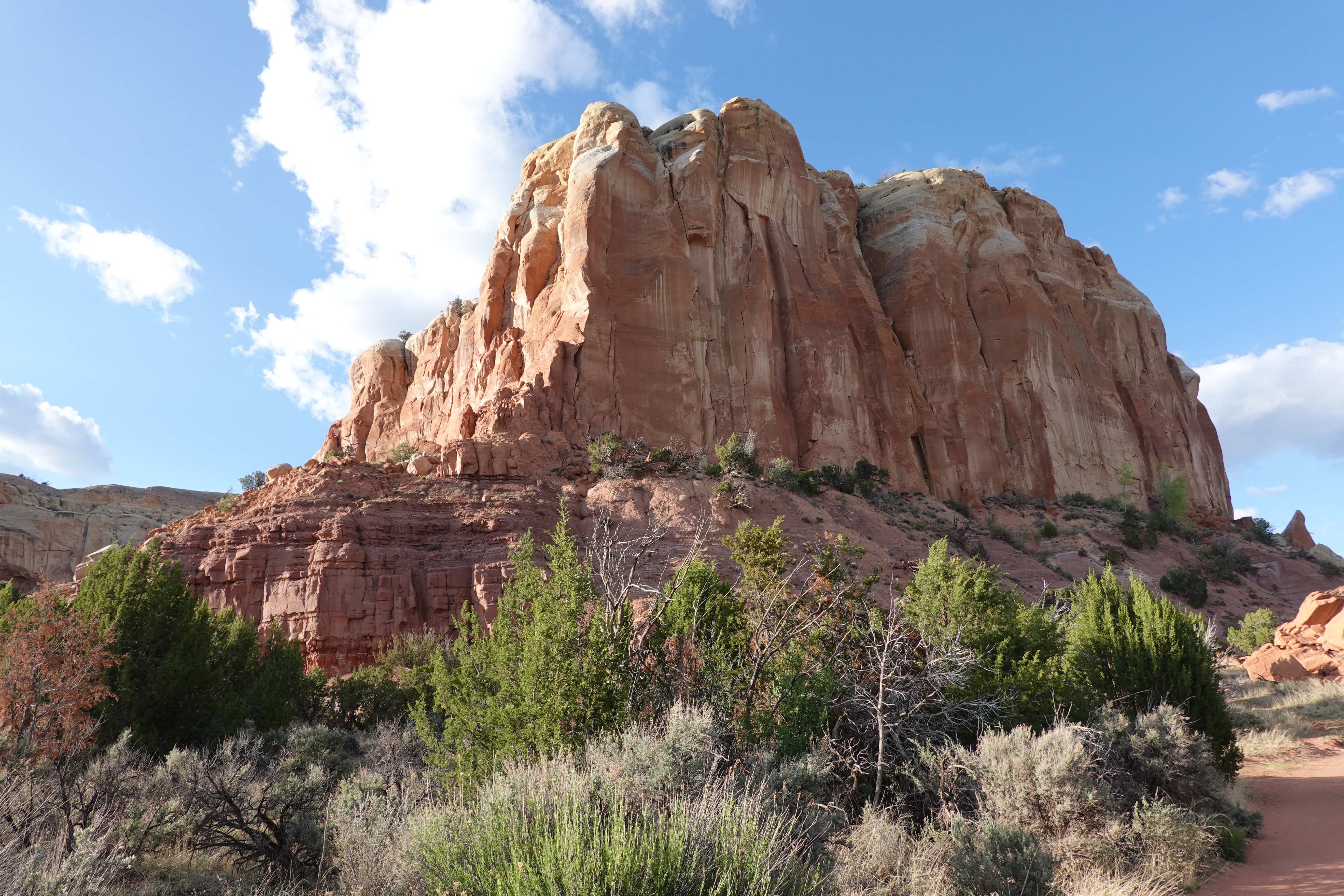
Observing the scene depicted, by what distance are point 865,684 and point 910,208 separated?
4538 cm

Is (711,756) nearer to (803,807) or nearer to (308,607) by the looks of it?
(803,807)

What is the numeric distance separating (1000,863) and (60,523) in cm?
5402

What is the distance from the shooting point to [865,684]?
10086 mm

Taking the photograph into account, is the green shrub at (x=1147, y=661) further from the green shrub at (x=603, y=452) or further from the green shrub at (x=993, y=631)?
the green shrub at (x=603, y=452)

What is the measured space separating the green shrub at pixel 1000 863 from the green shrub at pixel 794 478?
22.5 metres

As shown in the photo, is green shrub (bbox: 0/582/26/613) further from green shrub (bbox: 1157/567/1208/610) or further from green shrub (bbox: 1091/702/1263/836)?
green shrub (bbox: 1157/567/1208/610)

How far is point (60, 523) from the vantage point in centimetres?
4403

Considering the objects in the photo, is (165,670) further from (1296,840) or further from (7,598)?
(1296,840)

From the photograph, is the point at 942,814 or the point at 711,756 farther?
the point at 942,814

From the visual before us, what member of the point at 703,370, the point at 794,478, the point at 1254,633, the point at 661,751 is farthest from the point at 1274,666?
the point at 703,370

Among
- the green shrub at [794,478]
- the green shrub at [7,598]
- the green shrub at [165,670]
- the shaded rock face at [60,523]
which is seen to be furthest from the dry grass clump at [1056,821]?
the shaded rock face at [60,523]

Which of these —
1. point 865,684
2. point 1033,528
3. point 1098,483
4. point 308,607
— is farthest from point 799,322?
point 865,684

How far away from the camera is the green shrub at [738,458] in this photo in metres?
29.9

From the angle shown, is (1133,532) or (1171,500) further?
(1171,500)
